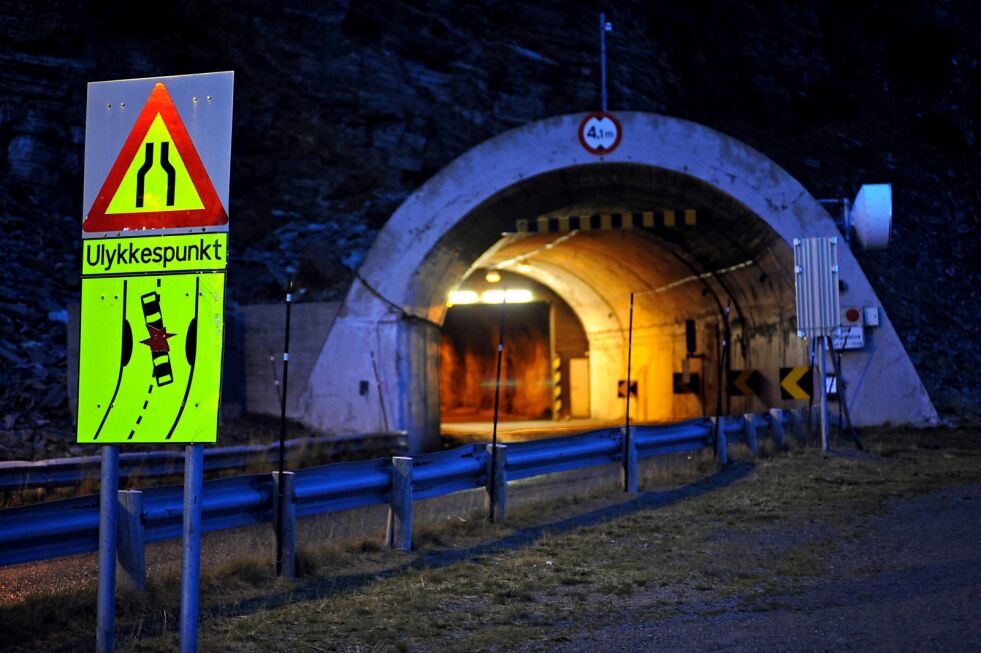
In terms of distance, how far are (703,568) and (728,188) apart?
13938 millimetres

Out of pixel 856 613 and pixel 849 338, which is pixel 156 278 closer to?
pixel 856 613

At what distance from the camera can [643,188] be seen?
72.0ft

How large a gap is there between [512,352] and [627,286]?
485 inches

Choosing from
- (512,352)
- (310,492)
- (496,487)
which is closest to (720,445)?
(496,487)

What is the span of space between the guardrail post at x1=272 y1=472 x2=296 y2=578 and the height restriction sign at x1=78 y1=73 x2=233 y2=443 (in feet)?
10.8

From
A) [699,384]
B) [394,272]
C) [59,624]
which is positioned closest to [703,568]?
[59,624]

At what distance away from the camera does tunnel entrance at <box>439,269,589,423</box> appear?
36.7 m

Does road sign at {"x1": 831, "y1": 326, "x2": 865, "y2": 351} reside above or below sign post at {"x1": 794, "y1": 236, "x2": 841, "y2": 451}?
below

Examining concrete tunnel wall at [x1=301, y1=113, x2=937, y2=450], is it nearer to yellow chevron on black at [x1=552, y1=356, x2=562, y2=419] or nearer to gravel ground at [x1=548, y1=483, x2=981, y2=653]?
gravel ground at [x1=548, y1=483, x2=981, y2=653]

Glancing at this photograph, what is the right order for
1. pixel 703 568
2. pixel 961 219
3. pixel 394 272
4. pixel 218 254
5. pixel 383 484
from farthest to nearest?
pixel 961 219 < pixel 394 272 < pixel 383 484 < pixel 703 568 < pixel 218 254

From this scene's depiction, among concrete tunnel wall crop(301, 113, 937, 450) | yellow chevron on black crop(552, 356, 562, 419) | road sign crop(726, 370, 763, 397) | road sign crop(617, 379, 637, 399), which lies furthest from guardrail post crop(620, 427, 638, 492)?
yellow chevron on black crop(552, 356, 562, 419)

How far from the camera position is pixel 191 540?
5.02m

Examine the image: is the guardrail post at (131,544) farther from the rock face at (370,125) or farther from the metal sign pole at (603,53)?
the metal sign pole at (603,53)

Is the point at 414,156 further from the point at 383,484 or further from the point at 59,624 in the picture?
the point at 59,624
